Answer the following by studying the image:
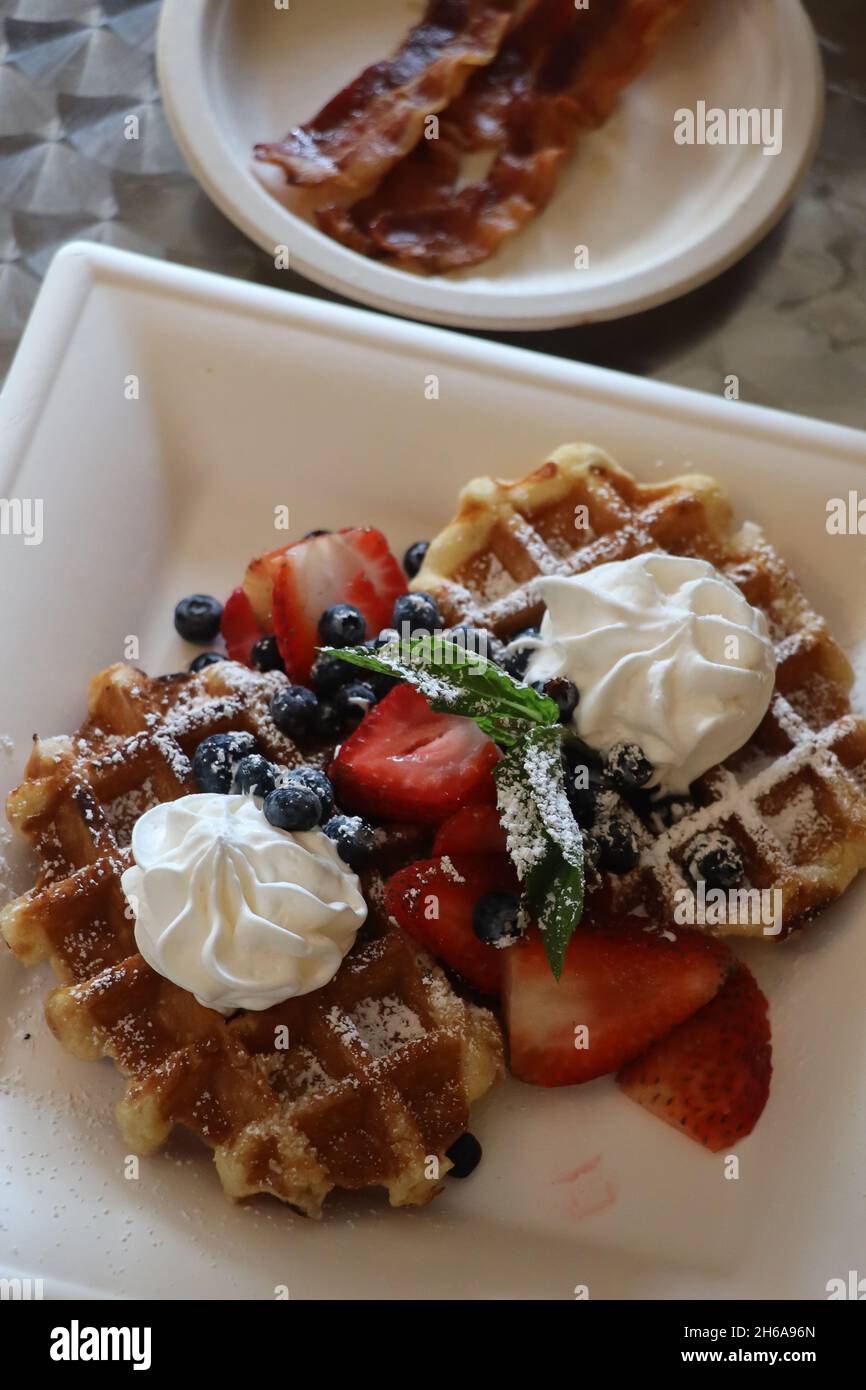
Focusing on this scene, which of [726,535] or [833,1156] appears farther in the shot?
[726,535]

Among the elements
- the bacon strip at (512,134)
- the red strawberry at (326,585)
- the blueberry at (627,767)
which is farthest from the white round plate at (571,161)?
the blueberry at (627,767)

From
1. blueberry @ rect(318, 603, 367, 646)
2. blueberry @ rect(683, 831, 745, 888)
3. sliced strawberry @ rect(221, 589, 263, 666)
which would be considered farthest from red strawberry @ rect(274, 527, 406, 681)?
blueberry @ rect(683, 831, 745, 888)

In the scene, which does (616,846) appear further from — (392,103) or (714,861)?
(392,103)

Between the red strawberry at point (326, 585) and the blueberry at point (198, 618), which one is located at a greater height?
the red strawberry at point (326, 585)

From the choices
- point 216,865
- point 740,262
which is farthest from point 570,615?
point 740,262

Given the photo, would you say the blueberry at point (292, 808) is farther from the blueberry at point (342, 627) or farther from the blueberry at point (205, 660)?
the blueberry at point (205, 660)

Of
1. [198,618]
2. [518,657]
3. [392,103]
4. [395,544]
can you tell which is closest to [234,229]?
[392,103]

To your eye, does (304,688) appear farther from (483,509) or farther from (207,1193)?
(207,1193)
